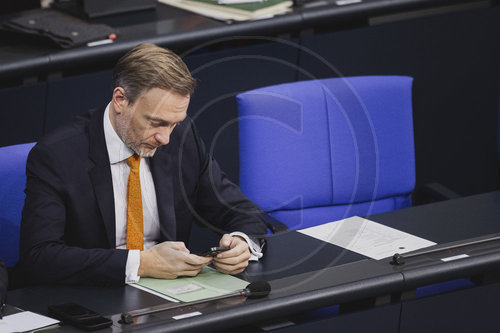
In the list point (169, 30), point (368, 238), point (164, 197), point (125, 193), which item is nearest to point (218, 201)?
point (164, 197)

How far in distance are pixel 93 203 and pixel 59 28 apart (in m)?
1.25

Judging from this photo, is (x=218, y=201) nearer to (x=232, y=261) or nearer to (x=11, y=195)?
(x=232, y=261)

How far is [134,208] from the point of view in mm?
2764

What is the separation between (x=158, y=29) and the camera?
3934mm

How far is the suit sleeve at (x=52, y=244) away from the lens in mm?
2504

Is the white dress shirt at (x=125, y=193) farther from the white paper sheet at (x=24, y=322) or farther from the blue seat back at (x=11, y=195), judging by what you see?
the white paper sheet at (x=24, y=322)

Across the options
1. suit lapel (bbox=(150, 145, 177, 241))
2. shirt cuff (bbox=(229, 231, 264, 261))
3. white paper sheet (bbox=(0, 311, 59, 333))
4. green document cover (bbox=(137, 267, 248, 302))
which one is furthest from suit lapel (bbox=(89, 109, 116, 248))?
white paper sheet (bbox=(0, 311, 59, 333))

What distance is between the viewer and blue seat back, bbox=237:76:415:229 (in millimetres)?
3232

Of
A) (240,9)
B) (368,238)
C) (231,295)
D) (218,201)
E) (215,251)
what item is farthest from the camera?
(240,9)

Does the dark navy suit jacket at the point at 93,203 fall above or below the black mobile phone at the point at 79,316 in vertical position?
above

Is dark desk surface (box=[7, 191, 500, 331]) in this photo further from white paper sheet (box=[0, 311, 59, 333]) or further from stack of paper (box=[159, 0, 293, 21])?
stack of paper (box=[159, 0, 293, 21])

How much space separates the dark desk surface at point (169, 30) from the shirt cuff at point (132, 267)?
49.7 inches

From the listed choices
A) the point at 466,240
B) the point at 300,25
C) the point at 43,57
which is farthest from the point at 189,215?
the point at 300,25

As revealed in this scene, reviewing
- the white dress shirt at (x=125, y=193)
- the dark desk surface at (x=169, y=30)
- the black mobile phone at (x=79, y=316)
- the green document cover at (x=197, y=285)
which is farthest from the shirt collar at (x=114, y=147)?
the dark desk surface at (x=169, y=30)
